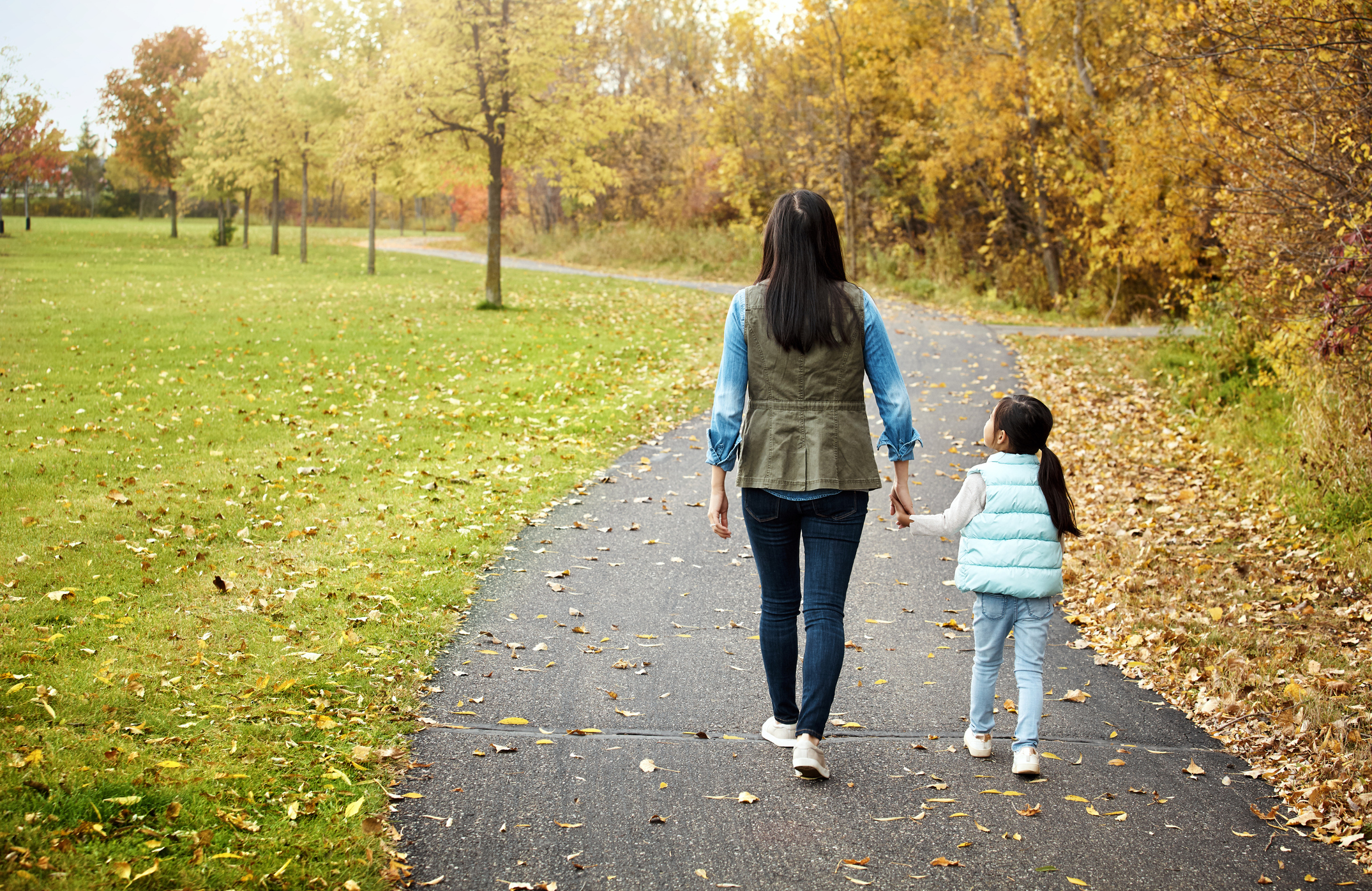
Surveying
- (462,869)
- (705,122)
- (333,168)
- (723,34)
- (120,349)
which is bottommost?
(462,869)

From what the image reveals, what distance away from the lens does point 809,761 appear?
3.56 metres

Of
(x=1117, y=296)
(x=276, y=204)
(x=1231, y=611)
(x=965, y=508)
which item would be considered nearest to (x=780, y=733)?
(x=965, y=508)

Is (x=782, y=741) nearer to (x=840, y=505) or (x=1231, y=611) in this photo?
(x=840, y=505)

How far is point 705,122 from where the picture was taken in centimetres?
3167

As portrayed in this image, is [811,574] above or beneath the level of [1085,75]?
beneath

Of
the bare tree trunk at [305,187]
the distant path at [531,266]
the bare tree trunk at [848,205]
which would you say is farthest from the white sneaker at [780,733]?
the bare tree trunk at [305,187]

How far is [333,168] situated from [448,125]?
2672 millimetres

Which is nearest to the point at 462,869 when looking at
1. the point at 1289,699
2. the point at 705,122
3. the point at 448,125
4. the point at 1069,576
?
the point at 1289,699

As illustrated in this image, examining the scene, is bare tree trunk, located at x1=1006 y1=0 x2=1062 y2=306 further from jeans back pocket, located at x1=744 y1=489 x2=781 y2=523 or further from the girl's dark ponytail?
jeans back pocket, located at x1=744 y1=489 x2=781 y2=523

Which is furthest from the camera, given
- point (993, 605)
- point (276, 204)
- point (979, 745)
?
point (276, 204)

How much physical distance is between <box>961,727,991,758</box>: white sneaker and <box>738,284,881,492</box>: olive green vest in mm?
1293

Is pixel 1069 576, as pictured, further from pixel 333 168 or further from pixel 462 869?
pixel 333 168

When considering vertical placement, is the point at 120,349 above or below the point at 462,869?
above

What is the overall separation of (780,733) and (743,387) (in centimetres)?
146
